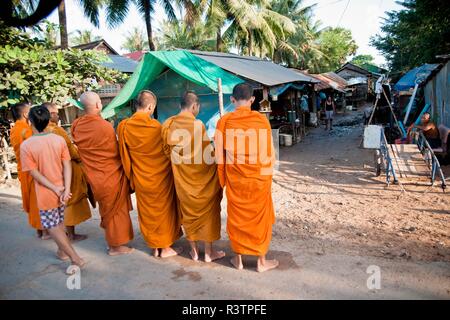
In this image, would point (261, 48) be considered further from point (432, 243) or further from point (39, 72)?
point (432, 243)

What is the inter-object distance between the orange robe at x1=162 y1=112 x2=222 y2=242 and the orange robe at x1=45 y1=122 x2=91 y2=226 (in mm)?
1332

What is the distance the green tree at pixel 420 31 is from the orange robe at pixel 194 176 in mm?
10229

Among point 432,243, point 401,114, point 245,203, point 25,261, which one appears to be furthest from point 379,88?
point 25,261

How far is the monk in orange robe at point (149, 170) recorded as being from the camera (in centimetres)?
323

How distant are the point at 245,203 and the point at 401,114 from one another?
13630 millimetres

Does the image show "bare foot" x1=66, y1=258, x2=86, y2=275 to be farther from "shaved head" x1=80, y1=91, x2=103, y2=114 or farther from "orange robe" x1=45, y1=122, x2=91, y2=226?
"shaved head" x1=80, y1=91, x2=103, y2=114

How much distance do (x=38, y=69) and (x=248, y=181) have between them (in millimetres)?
6727

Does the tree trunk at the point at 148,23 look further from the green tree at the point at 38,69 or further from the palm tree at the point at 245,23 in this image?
the green tree at the point at 38,69

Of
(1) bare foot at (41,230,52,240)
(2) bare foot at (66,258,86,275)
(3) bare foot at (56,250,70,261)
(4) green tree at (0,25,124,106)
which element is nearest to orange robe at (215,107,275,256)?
(2) bare foot at (66,258,86,275)

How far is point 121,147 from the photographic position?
130 inches

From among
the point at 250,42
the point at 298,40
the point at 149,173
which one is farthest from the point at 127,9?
the point at 298,40

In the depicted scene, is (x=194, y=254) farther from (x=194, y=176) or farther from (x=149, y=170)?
(x=149, y=170)

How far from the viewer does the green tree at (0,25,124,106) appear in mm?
6953
